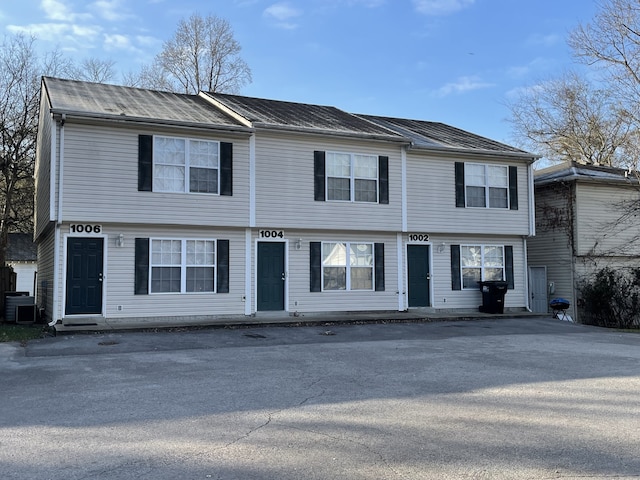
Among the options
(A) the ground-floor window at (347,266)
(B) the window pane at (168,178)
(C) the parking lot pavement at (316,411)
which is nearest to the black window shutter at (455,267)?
(A) the ground-floor window at (347,266)

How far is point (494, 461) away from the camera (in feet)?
14.8

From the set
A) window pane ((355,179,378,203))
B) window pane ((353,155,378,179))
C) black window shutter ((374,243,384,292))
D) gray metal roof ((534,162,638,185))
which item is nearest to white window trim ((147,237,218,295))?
window pane ((355,179,378,203))

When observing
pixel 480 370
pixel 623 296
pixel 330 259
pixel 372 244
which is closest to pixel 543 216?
pixel 623 296

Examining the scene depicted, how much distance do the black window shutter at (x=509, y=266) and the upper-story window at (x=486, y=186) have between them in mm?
1400

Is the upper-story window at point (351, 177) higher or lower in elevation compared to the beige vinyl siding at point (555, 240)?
higher

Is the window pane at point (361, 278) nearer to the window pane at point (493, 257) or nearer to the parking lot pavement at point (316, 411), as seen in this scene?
the window pane at point (493, 257)

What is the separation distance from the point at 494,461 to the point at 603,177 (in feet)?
58.8

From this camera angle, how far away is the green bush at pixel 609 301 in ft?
61.4

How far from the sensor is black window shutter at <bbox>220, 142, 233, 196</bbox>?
49.1ft

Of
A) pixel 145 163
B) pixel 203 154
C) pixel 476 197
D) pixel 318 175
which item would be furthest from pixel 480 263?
pixel 145 163

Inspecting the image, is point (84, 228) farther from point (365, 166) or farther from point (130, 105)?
point (365, 166)

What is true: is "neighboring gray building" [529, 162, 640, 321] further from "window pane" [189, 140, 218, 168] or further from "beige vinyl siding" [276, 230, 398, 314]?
"window pane" [189, 140, 218, 168]

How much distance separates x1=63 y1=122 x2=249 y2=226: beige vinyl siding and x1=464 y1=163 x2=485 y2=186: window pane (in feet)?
25.3

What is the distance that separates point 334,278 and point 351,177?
301 cm
